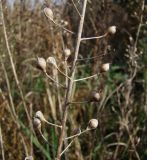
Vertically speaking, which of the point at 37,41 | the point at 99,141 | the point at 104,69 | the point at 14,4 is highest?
the point at 104,69

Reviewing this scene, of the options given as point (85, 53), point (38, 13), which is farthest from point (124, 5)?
point (38, 13)

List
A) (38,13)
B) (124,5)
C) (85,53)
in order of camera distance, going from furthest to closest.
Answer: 1. (124,5)
2. (85,53)
3. (38,13)

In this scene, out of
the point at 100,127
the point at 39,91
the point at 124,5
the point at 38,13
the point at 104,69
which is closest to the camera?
the point at 104,69

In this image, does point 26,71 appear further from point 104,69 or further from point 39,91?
point 104,69

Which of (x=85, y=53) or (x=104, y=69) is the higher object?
(x=104, y=69)

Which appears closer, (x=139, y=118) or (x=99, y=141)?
(x=99, y=141)

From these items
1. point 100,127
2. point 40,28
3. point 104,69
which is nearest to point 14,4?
point 40,28

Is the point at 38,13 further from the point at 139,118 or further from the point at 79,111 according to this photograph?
the point at 139,118
